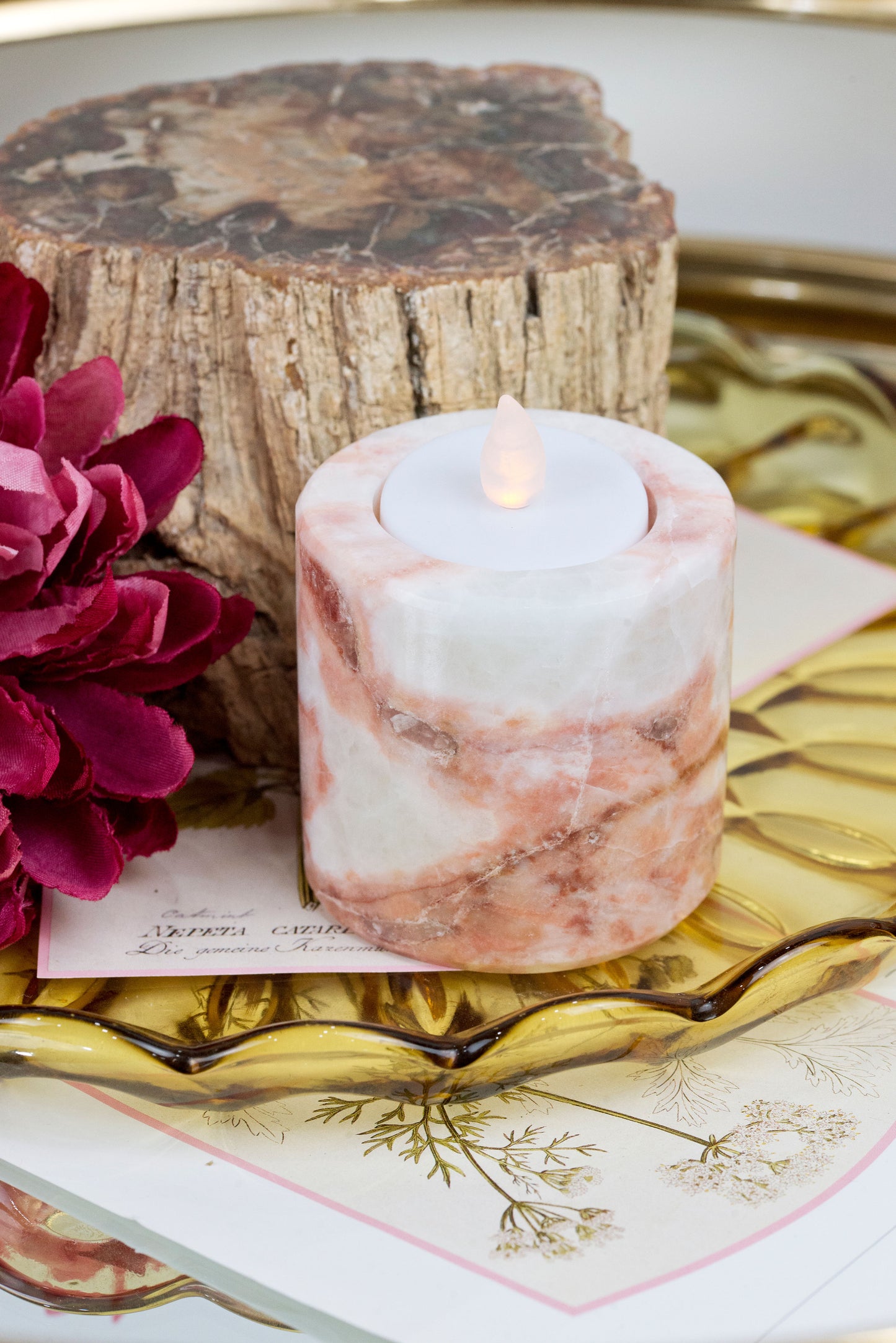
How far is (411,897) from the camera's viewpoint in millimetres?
577

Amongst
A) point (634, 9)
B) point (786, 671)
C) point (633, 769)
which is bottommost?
point (786, 671)

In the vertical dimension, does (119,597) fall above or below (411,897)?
above

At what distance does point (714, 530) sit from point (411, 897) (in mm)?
188

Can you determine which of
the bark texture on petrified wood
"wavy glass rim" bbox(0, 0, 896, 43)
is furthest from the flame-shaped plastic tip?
"wavy glass rim" bbox(0, 0, 896, 43)

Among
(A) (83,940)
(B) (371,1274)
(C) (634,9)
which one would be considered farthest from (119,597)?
(C) (634,9)

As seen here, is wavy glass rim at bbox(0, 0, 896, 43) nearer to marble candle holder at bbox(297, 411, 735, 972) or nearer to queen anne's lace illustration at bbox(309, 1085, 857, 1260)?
marble candle holder at bbox(297, 411, 735, 972)

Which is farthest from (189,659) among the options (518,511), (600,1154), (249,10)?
(249,10)

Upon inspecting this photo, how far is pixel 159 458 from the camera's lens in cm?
61

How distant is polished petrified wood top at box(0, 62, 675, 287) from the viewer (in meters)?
0.69

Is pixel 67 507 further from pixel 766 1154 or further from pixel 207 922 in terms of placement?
pixel 766 1154

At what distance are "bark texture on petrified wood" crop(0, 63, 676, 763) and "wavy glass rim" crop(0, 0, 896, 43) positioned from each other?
0.52 meters

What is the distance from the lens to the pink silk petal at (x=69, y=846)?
22.3 inches

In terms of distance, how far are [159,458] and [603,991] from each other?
288mm

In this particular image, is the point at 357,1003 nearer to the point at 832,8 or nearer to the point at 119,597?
the point at 119,597
